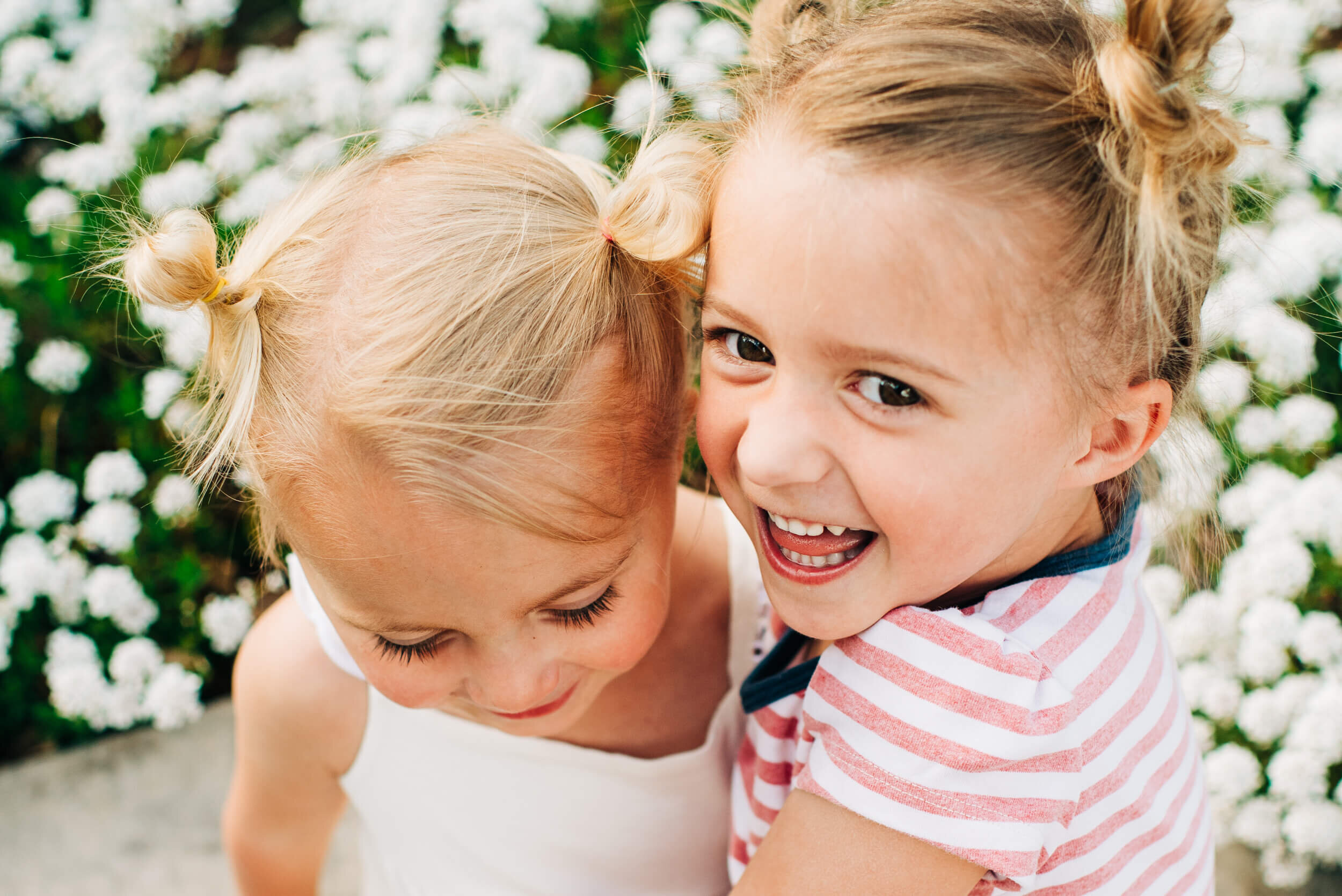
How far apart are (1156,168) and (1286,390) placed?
1.62m

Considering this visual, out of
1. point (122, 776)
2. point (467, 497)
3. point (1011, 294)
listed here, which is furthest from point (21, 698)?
point (1011, 294)

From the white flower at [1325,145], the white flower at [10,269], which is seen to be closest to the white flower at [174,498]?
the white flower at [10,269]

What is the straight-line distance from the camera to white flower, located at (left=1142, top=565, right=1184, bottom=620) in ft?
6.53

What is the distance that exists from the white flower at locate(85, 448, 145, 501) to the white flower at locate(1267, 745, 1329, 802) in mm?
2211

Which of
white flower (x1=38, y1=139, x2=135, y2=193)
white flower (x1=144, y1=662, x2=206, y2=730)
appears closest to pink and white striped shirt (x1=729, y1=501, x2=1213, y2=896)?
white flower (x1=144, y1=662, x2=206, y2=730)

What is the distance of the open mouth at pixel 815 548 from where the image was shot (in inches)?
39.4

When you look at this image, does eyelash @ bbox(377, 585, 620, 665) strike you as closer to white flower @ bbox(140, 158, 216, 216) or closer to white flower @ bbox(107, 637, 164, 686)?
white flower @ bbox(107, 637, 164, 686)

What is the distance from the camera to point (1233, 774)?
180cm

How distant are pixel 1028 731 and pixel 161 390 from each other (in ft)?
6.26

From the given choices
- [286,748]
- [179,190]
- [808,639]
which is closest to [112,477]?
[179,190]

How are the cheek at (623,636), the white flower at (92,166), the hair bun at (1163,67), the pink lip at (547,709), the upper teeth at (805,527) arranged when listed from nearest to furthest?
the hair bun at (1163,67) → the upper teeth at (805,527) → the cheek at (623,636) → the pink lip at (547,709) → the white flower at (92,166)

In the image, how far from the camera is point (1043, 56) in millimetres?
888

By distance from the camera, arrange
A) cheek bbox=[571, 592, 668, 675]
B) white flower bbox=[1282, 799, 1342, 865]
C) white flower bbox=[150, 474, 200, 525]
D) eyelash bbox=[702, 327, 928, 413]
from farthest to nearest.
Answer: white flower bbox=[150, 474, 200, 525]
white flower bbox=[1282, 799, 1342, 865]
cheek bbox=[571, 592, 668, 675]
eyelash bbox=[702, 327, 928, 413]

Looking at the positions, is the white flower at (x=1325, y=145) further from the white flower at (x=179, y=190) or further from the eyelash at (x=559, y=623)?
the white flower at (x=179, y=190)
